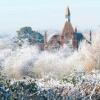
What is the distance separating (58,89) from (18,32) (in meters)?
73.8

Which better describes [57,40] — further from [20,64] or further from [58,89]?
[58,89]

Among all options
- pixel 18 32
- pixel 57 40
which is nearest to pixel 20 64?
pixel 57 40

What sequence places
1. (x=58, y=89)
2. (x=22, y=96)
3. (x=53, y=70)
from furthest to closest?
(x=53, y=70)
(x=58, y=89)
(x=22, y=96)

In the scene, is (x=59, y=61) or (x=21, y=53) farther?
(x=21, y=53)

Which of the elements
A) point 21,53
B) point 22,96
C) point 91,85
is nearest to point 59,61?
point 21,53

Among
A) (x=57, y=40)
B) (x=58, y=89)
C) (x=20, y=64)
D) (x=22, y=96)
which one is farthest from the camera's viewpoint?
(x=57, y=40)

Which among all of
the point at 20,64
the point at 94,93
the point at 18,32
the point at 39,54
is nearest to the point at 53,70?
the point at 20,64

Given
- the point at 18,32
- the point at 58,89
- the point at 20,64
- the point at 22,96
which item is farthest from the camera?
the point at 18,32

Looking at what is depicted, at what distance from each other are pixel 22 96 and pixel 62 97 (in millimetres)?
3397

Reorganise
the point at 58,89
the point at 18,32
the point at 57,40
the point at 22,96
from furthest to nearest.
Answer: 1. the point at 18,32
2. the point at 57,40
3. the point at 58,89
4. the point at 22,96

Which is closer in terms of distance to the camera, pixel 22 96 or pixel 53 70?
pixel 22 96

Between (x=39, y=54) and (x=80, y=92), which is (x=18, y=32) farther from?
(x=80, y=92)

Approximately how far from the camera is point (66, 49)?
83.6 m

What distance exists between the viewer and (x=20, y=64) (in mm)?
69938
